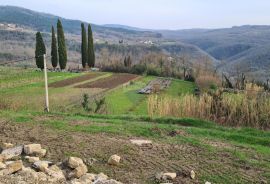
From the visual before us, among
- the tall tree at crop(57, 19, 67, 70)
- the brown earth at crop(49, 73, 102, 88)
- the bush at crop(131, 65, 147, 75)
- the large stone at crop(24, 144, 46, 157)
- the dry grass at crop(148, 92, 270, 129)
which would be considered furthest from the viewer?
the bush at crop(131, 65, 147, 75)

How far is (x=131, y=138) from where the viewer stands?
382 inches

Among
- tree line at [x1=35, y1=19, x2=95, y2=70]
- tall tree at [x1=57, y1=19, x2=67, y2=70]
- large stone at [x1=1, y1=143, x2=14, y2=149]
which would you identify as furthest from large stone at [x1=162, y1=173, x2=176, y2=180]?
tall tree at [x1=57, y1=19, x2=67, y2=70]

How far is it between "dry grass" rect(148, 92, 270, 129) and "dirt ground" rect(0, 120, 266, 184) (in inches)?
167

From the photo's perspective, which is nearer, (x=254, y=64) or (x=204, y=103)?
(x=204, y=103)

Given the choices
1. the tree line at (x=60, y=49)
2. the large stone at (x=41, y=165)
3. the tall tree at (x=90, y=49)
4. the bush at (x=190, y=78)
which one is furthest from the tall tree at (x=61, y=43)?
the large stone at (x=41, y=165)

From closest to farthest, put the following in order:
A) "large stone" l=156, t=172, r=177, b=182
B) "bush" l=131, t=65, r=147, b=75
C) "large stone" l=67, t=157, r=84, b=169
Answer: "large stone" l=156, t=172, r=177, b=182
"large stone" l=67, t=157, r=84, b=169
"bush" l=131, t=65, r=147, b=75

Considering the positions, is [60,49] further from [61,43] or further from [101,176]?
[101,176]

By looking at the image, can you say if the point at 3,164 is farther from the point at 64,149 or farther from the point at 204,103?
the point at 204,103

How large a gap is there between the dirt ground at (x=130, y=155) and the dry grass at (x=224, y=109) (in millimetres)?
4235

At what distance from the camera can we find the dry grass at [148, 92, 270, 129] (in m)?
12.7

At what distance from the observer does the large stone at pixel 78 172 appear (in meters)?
7.35

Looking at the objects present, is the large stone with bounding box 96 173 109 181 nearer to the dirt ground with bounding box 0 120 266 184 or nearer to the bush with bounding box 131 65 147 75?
the dirt ground with bounding box 0 120 266 184

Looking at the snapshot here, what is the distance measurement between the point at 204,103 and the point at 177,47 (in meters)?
114

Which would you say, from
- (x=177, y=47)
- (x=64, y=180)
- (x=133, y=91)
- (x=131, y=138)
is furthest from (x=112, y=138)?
(x=177, y=47)
